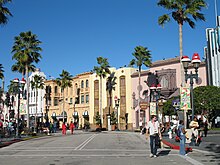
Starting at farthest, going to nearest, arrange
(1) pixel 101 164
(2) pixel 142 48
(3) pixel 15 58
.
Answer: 1. (2) pixel 142 48
2. (3) pixel 15 58
3. (1) pixel 101 164

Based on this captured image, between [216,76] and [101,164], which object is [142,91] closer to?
[216,76]

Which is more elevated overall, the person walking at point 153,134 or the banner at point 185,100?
the banner at point 185,100

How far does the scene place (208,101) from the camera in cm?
4331

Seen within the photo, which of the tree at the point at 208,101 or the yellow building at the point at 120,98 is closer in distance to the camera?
the tree at the point at 208,101

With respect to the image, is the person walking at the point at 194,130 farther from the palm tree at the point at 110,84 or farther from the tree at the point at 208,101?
the palm tree at the point at 110,84

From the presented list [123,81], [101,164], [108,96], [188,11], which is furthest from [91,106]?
[101,164]

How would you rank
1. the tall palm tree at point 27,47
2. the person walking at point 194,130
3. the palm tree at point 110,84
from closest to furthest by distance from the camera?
the person walking at point 194,130 → the tall palm tree at point 27,47 → the palm tree at point 110,84

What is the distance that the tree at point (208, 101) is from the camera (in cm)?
4281

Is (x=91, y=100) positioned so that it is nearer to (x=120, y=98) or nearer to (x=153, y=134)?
(x=120, y=98)

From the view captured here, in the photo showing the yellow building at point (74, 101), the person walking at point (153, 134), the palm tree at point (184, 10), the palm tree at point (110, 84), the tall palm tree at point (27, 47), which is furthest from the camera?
the yellow building at point (74, 101)

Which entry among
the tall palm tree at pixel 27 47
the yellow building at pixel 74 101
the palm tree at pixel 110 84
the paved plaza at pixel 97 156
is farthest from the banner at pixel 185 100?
the yellow building at pixel 74 101

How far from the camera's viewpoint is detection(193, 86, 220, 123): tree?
140 ft

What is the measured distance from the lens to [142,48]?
5178 centimetres

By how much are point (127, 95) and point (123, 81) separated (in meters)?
3.08
